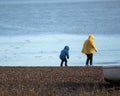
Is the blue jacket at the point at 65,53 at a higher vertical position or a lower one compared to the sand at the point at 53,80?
higher

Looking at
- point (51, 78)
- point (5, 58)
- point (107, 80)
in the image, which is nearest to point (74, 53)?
point (5, 58)

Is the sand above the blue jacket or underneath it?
underneath

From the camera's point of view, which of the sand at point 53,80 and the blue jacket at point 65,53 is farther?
the blue jacket at point 65,53

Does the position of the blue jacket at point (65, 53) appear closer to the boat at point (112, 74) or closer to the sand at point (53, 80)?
the sand at point (53, 80)

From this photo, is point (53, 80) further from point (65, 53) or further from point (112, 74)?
point (65, 53)

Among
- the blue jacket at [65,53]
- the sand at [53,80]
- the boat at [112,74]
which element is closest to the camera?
the boat at [112,74]

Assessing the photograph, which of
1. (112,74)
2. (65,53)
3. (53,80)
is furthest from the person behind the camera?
(65,53)

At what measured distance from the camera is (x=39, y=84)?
1819 centimetres

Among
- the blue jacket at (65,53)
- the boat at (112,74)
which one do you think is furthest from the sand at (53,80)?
the blue jacket at (65,53)

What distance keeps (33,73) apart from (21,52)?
752 inches

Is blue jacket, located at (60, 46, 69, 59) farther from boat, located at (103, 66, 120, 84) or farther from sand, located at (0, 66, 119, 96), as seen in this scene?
boat, located at (103, 66, 120, 84)

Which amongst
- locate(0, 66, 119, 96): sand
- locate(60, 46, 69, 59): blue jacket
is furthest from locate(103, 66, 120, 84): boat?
locate(60, 46, 69, 59): blue jacket

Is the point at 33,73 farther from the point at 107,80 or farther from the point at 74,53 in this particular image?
the point at 74,53

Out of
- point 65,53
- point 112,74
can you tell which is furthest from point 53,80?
point 65,53
